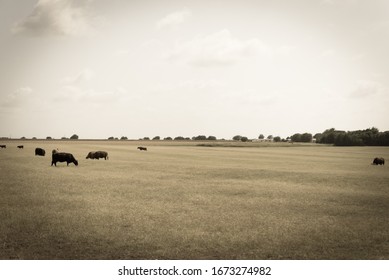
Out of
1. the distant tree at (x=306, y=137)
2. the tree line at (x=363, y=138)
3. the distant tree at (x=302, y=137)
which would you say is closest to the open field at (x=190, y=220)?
the tree line at (x=363, y=138)

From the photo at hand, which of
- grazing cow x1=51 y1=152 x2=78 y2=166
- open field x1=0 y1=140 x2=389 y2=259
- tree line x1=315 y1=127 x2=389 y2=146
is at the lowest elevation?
open field x1=0 y1=140 x2=389 y2=259

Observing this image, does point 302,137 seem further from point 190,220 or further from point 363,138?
point 190,220

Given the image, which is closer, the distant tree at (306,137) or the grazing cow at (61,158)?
the grazing cow at (61,158)

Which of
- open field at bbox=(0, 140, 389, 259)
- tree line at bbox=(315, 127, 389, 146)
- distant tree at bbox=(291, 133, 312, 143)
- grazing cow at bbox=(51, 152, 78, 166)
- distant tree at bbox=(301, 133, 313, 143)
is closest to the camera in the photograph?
open field at bbox=(0, 140, 389, 259)

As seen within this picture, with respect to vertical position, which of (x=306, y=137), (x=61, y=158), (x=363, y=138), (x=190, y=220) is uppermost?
(x=306, y=137)

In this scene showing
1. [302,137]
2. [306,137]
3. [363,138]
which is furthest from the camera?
[302,137]

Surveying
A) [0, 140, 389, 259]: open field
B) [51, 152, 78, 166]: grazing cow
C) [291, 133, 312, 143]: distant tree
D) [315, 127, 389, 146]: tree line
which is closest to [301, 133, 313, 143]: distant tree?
[291, 133, 312, 143]: distant tree

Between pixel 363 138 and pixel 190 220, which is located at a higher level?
pixel 363 138

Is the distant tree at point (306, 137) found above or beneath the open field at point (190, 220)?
above

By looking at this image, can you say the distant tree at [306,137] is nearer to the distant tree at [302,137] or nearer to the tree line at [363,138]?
the distant tree at [302,137]

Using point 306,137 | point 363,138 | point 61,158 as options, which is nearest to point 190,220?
point 61,158

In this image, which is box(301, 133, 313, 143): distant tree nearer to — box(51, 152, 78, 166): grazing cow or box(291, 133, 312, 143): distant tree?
box(291, 133, 312, 143): distant tree
